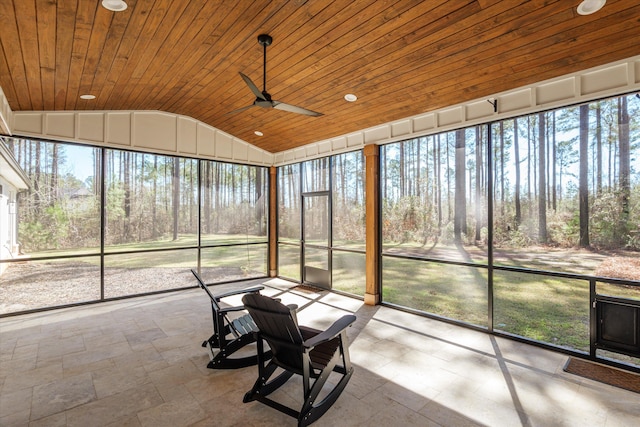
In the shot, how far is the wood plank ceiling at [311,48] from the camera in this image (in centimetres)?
276

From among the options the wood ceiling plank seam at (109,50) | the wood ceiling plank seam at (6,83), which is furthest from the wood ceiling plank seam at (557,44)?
the wood ceiling plank seam at (6,83)

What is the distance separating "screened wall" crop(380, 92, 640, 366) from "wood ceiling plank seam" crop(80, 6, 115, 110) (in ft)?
14.4

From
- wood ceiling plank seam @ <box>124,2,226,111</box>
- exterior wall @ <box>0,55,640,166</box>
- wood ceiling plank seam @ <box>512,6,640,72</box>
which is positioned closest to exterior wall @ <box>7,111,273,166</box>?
exterior wall @ <box>0,55,640,166</box>

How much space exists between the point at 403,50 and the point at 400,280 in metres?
3.80

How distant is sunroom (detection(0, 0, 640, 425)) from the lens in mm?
2906

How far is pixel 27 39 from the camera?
2.98 metres

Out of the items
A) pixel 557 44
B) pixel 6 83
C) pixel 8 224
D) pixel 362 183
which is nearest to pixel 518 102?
pixel 557 44

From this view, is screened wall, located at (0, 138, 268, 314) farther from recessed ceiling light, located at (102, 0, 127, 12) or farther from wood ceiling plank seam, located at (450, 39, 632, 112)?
wood ceiling plank seam, located at (450, 39, 632, 112)

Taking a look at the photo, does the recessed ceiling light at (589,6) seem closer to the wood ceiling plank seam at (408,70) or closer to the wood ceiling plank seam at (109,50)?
the wood ceiling plank seam at (408,70)

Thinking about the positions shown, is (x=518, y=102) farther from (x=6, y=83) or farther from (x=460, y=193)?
(x=6, y=83)

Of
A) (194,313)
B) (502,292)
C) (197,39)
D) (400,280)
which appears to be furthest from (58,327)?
(502,292)

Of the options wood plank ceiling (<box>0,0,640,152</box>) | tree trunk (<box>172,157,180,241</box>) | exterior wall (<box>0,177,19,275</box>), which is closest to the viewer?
wood plank ceiling (<box>0,0,640,152</box>)

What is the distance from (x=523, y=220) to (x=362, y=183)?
2.84m

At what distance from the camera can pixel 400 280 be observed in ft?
18.6
